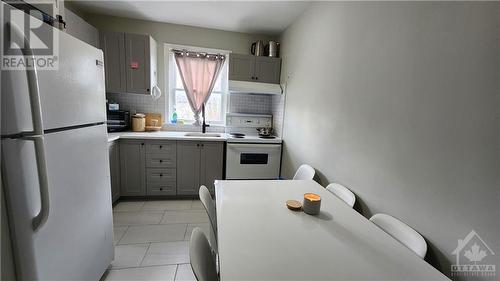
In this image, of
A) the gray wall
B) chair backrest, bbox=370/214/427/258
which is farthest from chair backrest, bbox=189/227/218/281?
the gray wall

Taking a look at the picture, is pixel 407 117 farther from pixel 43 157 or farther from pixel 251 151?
pixel 251 151

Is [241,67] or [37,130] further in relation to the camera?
[241,67]

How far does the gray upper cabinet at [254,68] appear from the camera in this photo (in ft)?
10.7

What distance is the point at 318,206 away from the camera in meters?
1.26

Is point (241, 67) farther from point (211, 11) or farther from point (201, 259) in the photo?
point (201, 259)

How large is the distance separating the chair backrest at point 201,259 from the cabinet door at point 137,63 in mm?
2715

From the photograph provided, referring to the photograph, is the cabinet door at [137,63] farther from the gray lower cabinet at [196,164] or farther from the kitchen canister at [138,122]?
the gray lower cabinet at [196,164]

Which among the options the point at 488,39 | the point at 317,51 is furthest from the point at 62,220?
the point at 317,51

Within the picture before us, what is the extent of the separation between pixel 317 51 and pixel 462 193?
1784mm

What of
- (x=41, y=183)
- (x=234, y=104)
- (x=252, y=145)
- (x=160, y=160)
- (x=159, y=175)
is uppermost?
(x=234, y=104)

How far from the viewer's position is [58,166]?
1.08 m

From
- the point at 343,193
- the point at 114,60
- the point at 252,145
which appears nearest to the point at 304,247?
the point at 343,193

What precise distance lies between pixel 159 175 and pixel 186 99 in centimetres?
138

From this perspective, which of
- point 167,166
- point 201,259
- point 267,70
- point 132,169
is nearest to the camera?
point 201,259
